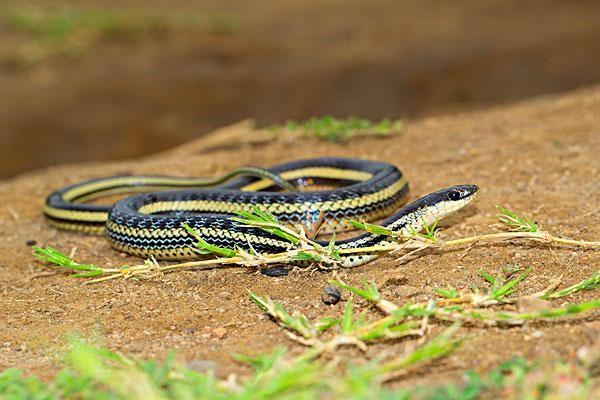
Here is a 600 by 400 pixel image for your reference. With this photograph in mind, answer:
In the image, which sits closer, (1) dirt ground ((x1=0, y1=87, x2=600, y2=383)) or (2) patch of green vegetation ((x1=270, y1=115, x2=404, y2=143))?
(1) dirt ground ((x1=0, y1=87, x2=600, y2=383))

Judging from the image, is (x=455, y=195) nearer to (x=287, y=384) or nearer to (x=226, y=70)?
(x=287, y=384)

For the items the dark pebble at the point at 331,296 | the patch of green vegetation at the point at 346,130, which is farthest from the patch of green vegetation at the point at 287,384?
the patch of green vegetation at the point at 346,130

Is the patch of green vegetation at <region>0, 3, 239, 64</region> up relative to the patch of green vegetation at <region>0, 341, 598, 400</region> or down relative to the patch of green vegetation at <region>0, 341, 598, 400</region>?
up

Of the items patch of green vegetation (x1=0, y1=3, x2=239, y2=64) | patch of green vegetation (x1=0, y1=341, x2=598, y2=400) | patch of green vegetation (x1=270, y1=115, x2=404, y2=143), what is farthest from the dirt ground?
patch of green vegetation (x1=0, y1=3, x2=239, y2=64)

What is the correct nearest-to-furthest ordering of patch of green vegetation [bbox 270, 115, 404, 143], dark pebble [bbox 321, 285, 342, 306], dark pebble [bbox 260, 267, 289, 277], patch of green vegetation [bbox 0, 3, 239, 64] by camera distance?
1. dark pebble [bbox 321, 285, 342, 306]
2. dark pebble [bbox 260, 267, 289, 277]
3. patch of green vegetation [bbox 270, 115, 404, 143]
4. patch of green vegetation [bbox 0, 3, 239, 64]

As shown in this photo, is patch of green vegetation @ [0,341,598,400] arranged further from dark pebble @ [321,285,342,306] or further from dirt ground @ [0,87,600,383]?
dark pebble @ [321,285,342,306]

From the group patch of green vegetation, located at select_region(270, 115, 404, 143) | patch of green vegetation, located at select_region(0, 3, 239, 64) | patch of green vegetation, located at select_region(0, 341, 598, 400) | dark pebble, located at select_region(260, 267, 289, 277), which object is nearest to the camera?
patch of green vegetation, located at select_region(0, 341, 598, 400)

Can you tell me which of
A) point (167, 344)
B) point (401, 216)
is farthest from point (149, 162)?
point (167, 344)
